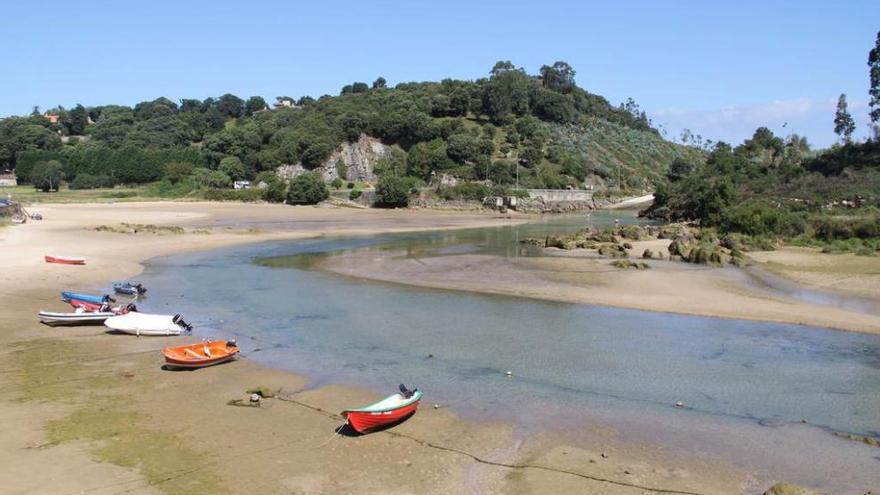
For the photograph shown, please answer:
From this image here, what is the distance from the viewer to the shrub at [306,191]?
100 meters

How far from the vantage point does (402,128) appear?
138m

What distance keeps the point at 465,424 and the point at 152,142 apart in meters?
151

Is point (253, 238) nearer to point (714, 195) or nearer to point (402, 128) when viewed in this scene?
point (714, 195)

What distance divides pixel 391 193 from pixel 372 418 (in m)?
87.4

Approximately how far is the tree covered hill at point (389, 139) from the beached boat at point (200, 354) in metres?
102

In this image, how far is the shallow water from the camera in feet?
51.0

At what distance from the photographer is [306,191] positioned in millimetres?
100062

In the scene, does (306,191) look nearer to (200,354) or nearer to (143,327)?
(143,327)

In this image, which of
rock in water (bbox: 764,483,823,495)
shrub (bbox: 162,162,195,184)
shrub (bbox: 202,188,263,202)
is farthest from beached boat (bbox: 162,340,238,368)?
shrub (bbox: 162,162,195,184)

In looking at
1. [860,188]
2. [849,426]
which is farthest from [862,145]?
[849,426]

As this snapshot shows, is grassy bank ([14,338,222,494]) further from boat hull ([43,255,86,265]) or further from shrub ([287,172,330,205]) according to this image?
shrub ([287,172,330,205])

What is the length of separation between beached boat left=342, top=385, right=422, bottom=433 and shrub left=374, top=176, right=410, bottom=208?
86.2 m

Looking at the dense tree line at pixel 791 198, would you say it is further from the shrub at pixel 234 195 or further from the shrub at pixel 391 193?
the shrub at pixel 234 195

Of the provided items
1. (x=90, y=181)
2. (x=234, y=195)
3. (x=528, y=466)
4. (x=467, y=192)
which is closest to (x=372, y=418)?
(x=528, y=466)
